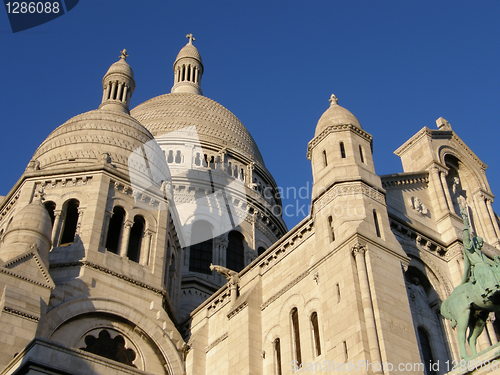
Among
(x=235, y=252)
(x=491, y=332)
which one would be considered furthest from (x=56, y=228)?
(x=491, y=332)

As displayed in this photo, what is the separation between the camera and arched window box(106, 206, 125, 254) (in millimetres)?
29141

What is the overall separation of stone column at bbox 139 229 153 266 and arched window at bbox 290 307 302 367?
7.83m

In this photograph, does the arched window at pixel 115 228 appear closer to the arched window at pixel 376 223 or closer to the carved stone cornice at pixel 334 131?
the carved stone cornice at pixel 334 131

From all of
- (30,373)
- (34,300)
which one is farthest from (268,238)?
(30,373)

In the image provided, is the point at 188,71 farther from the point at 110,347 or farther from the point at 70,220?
the point at 110,347

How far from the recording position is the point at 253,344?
23906mm

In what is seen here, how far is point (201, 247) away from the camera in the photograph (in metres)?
39.8

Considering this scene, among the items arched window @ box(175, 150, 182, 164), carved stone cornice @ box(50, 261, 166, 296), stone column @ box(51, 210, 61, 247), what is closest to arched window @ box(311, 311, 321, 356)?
carved stone cornice @ box(50, 261, 166, 296)

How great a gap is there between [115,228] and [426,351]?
536 inches

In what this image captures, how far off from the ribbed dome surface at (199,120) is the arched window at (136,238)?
1574 cm

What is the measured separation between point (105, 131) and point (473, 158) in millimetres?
16447

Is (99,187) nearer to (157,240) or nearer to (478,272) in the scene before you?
(157,240)

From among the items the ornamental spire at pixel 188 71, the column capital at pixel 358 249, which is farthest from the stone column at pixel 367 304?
the ornamental spire at pixel 188 71

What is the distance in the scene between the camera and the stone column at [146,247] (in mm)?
28938
